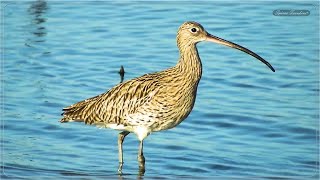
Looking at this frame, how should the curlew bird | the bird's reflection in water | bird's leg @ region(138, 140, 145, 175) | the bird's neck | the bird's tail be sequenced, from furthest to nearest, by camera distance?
the bird's reflection in water → the bird's tail → bird's leg @ region(138, 140, 145, 175) → the bird's neck → the curlew bird

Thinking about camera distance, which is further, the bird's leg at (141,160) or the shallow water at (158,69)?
the shallow water at (158,69)

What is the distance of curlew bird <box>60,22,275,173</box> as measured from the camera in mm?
10617

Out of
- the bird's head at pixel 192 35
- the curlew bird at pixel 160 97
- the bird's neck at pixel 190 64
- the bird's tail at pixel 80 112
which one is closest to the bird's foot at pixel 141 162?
the curlew bird at pixel 160 97

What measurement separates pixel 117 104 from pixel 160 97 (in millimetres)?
562

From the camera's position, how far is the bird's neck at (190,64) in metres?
10.7

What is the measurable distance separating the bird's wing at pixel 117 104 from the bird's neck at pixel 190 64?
1.10 ft

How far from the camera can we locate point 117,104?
11.0 meters

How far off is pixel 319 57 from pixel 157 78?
16.7 ft

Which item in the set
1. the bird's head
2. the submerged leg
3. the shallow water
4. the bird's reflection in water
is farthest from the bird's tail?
the bird's reflection in water

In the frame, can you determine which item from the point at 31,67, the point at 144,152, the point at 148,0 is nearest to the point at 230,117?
the point at 144,152

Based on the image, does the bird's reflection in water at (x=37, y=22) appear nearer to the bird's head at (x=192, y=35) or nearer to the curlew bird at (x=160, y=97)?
the curlew bird at (x=160, y=97)

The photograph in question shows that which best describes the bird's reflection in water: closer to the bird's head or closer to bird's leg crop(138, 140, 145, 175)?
bird's leg crop(138, 140, 145, 175)

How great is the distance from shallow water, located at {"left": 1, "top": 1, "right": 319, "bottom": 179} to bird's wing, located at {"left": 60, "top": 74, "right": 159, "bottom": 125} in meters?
0.54

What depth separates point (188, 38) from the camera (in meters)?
10.8
